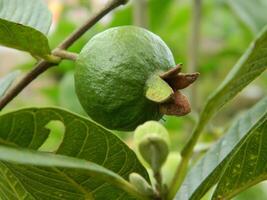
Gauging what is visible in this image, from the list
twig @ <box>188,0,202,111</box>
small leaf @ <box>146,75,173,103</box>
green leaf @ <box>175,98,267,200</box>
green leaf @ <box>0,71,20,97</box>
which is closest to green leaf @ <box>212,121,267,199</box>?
green leaf @ <box>175,98,267,200</box>

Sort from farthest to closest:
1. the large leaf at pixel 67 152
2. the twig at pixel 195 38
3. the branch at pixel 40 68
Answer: the twig at pixel 195 38, the branch at pixel 40 68, the large leaf at pixel 67 152

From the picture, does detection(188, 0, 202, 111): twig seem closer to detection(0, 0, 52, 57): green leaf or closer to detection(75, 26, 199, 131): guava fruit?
detection(0, 0, 52, 57): green leaf

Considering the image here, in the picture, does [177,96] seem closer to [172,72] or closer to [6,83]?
[172,72]

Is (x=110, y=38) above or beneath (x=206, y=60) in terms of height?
above

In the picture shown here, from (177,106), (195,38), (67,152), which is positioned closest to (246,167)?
(177,106)

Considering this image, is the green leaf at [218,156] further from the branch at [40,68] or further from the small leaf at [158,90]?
the branch at [40,68]

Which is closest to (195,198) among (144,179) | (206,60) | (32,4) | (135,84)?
(144,179)

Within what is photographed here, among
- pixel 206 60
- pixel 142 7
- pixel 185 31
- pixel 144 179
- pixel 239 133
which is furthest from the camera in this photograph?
pixel 185 31

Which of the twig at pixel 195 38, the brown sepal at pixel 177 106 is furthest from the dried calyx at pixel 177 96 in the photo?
the twig at pixel 195 38

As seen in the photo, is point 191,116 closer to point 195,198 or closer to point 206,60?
point 206,60
